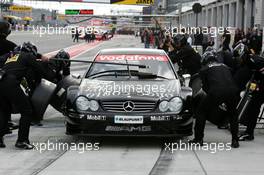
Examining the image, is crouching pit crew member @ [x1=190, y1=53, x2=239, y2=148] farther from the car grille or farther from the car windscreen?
the car windscreen

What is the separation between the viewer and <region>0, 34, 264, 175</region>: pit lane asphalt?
21.1 ft

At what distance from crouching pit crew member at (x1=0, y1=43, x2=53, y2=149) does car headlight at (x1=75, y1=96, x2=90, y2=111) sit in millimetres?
650

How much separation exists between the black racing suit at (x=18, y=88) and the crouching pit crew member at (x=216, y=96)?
2439mm

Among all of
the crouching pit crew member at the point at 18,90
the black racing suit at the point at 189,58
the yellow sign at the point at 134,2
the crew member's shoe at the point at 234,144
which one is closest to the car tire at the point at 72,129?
the crouching pit crew member at the point at 18,90

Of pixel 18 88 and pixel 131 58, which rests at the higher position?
pixel 131 58

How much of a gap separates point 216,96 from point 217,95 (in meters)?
0.02

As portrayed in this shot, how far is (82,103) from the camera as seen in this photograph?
7836mm

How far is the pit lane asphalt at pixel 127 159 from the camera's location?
642 centimetres

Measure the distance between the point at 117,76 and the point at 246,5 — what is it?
28087mm

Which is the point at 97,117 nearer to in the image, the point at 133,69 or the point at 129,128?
the point at 129,128

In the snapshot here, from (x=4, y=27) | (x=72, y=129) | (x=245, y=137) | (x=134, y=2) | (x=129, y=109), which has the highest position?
(x=134, y=2)

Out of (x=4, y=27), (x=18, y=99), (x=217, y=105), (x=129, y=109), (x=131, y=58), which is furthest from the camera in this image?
(x=131, y=58)

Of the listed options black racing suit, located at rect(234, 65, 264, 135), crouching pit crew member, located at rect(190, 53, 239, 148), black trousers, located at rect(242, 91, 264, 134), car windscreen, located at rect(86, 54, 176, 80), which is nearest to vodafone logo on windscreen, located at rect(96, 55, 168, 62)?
car windscreen, located at rect(86, 54, 176, 80)

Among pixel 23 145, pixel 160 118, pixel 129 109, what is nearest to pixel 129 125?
pixel 129 109
